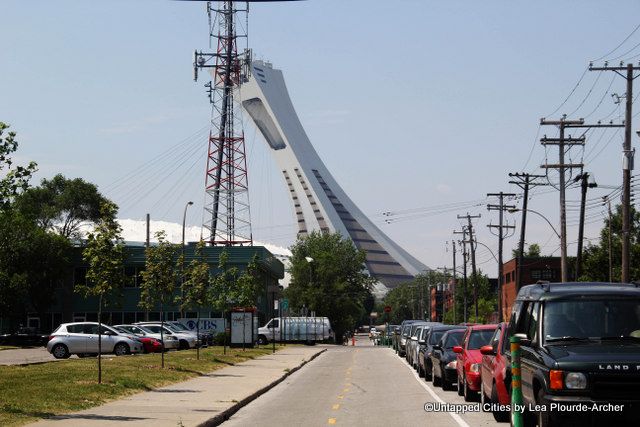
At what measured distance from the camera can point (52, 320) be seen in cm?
Answer: 8769

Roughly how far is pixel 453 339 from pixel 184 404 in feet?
29.6

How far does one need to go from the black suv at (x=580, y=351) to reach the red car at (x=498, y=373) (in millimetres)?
1215

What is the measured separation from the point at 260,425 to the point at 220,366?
822 inches

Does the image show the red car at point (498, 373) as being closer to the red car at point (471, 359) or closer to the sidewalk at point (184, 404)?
the red car at point (471, 359)

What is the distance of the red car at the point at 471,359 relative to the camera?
22234 millimetres

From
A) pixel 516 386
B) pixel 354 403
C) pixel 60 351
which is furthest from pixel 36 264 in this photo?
pixel 516 386

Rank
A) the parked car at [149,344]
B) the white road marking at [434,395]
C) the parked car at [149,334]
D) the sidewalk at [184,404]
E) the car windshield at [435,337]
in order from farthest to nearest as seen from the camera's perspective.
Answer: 1. the parked car at [149,334]
2. the parked car at [149,344]
3. the car windshield at [435,337]
4. the white road marking at [434,395]
5. the sidewalk at [184,404]

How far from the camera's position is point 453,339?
2823 centimetres

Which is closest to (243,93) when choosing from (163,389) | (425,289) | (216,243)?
(425,289)

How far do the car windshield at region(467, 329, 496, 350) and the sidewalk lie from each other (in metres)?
5.30

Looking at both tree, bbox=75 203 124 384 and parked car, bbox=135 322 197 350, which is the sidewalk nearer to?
tree, bbox=75 203 124 384

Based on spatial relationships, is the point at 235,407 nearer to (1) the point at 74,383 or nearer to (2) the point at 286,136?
(1) the point at 74,383

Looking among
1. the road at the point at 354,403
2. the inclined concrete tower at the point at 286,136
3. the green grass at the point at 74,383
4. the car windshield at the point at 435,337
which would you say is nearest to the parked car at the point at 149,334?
the green grass at the point at 74,383

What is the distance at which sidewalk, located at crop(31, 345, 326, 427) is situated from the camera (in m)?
17.9
